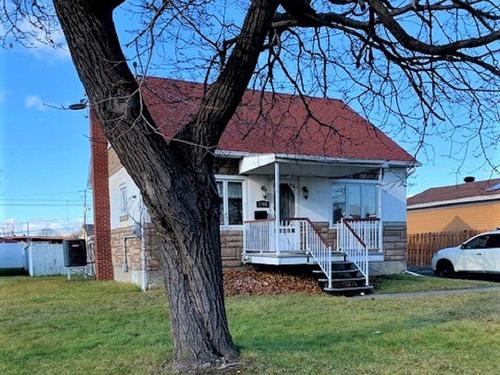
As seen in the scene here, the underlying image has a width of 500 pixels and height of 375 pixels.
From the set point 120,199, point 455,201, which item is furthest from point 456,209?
point 120,199

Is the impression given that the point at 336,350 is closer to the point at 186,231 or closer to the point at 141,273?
the point at 186,231

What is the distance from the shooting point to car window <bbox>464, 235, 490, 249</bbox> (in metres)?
15.8

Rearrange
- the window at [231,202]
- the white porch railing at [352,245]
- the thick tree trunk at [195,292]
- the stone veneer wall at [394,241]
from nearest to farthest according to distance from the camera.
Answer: the thick tree trunk at [195,292] → the white porch railing at [352,245] → the window at [231,202] → the stone veneer wall at [394,241]

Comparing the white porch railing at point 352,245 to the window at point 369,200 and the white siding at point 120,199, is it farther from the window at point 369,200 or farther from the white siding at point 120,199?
the white siding at point 120,199

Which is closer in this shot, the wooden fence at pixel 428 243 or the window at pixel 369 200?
the window at pixel 369 200

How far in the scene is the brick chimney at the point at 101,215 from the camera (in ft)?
58.9

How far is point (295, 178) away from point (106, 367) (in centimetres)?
1068

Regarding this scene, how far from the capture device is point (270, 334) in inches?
275

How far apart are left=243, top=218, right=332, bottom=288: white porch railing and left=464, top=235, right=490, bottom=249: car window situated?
20.9ft

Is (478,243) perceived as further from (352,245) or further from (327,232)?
(352,245)

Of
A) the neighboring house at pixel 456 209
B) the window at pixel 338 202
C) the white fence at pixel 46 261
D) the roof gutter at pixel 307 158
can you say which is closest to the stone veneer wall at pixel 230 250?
the window at pixel 338 202

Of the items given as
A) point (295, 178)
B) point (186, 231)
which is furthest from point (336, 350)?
point (295, 178)

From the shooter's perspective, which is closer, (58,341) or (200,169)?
(200,169)

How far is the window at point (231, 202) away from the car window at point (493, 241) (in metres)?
7.93
